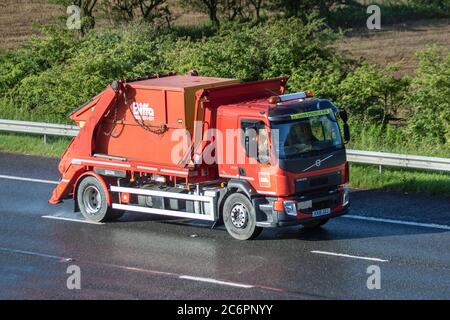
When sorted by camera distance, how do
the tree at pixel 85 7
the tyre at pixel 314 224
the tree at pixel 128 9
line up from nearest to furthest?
1. the tyre at pixel 314 224
2. the tree at pixel 85 7
3. the tree at pixel 128 9

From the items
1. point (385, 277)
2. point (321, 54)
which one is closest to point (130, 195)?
point (385, 277)

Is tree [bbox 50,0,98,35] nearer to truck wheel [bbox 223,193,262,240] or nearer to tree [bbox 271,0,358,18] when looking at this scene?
tree [bbox 271,0,358,18]

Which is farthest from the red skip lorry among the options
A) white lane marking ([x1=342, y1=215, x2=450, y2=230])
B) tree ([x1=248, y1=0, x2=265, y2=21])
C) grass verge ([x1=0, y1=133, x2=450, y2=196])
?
tree ([x1=248, y1=0, x2=265, y2=21])

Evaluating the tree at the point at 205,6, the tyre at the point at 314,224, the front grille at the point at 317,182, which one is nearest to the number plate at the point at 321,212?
the front grille at the point at 317,182

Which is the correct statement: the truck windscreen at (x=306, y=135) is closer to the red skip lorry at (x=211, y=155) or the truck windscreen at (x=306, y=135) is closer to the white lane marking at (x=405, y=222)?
the red skip lorry at (x=211, y=155)

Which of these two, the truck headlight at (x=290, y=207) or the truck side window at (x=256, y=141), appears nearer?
the truck headlight at (x=290, y=207)

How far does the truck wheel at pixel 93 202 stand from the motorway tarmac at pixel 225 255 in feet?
0.77

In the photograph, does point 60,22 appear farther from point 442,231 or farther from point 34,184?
point 442,231

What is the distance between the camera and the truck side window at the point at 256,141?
53.3 ft

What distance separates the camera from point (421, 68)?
2325cm

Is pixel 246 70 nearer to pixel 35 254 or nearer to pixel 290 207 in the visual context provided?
pixel 290 207

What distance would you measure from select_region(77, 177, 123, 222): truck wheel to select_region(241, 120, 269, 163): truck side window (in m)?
3.31

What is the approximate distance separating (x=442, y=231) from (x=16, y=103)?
49.1 feet

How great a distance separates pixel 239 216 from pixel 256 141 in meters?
1.30
